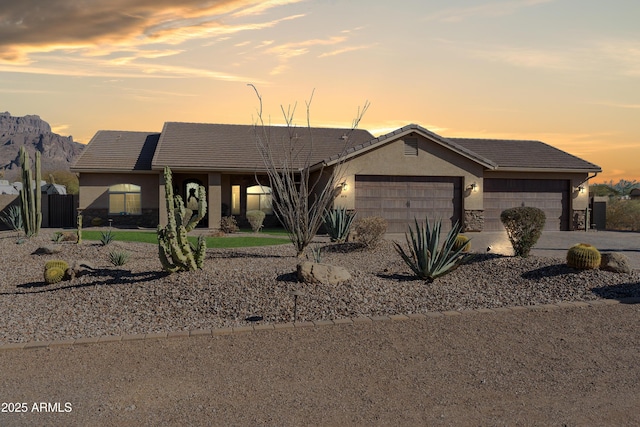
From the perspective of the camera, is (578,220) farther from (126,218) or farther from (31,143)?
(31,143)


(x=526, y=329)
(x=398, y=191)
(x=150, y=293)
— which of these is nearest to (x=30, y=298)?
(x=150, y=293)

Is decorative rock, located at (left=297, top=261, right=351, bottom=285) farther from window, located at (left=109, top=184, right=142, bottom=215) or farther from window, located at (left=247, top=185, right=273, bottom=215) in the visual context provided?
window, located at (left=109, top=184, right=142, bottom=215)

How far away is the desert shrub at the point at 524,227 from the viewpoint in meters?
13.1

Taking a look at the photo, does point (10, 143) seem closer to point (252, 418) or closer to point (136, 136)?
point (136, 136)

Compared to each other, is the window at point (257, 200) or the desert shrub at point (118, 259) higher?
the window at point (257, 200)

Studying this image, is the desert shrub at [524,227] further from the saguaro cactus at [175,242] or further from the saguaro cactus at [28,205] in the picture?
the saguaro cactus at [28,205]

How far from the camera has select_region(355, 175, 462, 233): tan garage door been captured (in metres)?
24.1

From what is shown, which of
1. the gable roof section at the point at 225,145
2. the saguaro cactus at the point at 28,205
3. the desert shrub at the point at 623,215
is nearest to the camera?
the saguaro cactus at the point at 28,205

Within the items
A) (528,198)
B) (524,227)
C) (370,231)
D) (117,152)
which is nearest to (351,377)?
(524,227)

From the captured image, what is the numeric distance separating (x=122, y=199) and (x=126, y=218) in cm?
101

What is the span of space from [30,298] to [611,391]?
10108 mm

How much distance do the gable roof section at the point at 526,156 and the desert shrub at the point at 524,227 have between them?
1276cm

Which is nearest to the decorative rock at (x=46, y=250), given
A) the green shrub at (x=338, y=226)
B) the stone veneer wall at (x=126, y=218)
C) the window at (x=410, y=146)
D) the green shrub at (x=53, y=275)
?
the green shrub at (x=53, y=275)

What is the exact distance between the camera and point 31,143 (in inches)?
6639
